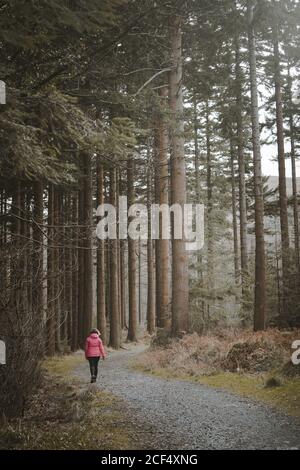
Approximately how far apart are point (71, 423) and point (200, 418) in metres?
2.32

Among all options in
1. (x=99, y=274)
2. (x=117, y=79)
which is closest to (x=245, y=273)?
(x=99, y=274)

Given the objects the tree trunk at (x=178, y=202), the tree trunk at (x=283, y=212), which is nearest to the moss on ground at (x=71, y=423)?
the tree trunk at (x=178, y=202)

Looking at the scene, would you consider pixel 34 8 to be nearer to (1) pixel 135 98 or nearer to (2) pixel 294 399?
(1) pixel 135 98

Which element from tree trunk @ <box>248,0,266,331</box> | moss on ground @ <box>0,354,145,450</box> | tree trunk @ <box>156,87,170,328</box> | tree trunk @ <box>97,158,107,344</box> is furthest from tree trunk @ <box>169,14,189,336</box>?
moss on ground @ <box>0,354,145,450</box>

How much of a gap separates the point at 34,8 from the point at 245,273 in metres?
16.8

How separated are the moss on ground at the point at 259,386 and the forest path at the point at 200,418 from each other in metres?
0.33

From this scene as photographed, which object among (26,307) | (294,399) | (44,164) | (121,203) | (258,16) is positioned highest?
(258,16)

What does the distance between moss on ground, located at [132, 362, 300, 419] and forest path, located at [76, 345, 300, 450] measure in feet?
1.07

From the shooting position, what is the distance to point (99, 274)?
2114 centimetres

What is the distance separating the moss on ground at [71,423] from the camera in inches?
270

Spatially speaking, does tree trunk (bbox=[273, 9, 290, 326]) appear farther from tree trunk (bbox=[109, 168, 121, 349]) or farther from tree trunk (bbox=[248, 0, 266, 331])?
tree trunk (bbox=[109, 168, 121, 349])

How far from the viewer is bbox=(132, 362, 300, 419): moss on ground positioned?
914 centimetres

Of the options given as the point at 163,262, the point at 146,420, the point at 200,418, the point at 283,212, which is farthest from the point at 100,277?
the point at 200,418

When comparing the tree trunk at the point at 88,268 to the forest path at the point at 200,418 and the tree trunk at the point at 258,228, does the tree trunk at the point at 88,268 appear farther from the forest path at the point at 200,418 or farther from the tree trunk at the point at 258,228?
the forest path at the point at 200,418
